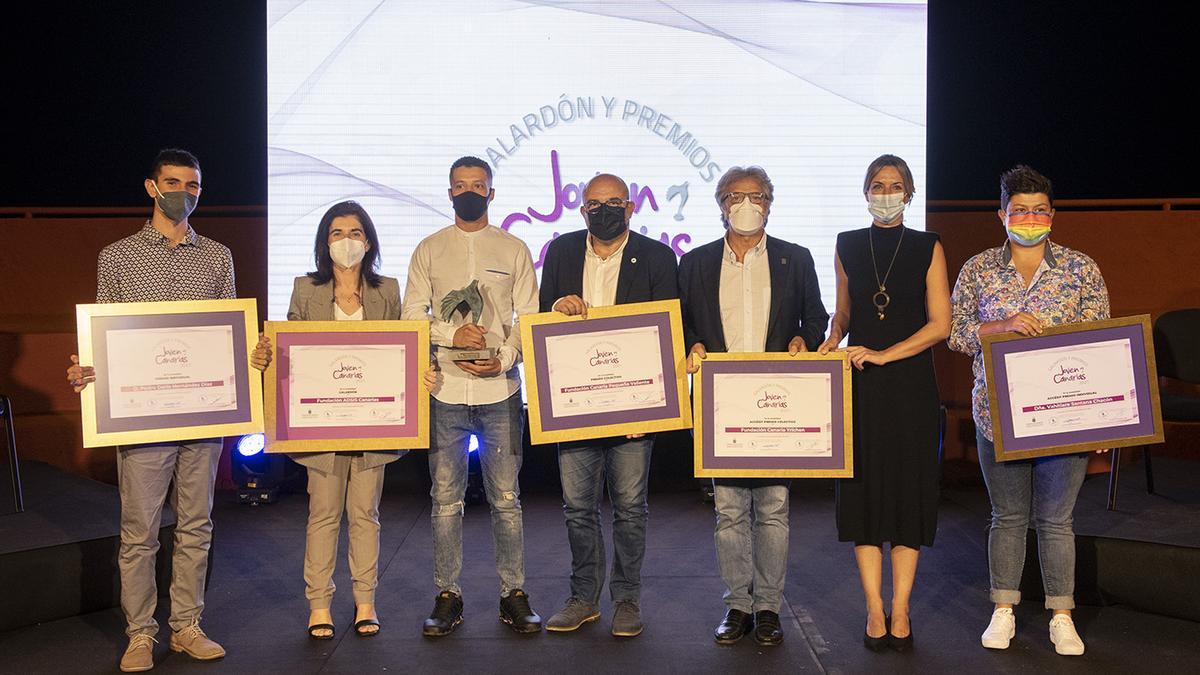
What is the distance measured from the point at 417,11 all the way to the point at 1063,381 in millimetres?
3810

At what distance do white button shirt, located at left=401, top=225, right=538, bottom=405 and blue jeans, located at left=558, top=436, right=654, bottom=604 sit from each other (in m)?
0.35

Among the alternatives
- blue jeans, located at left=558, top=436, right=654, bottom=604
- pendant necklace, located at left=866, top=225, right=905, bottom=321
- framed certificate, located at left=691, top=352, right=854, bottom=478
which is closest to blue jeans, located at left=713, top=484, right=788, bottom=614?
framed certificate, located at left=691, top=352, right=854, bottom=478

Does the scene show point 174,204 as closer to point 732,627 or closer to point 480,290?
point 480,290

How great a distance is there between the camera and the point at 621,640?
3.48 meters

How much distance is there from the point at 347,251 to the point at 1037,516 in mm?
2410

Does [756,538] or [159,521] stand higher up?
[159,521]

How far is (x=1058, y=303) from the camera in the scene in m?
3.25

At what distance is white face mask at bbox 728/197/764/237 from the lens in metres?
3.29

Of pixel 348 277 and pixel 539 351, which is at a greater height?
pixel 348 277

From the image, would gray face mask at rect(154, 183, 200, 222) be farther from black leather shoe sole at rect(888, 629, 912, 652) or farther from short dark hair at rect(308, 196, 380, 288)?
black leather shoe sole at rect(888, 629, 912, 652)

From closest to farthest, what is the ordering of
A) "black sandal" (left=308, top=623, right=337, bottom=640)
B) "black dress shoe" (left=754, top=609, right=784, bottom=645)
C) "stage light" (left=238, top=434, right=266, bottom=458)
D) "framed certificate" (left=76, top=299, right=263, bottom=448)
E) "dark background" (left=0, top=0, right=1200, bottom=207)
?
"framed certificate" (left=76, top=299, right=263, bottom=448)
"black dress shoe" (left=754, top=609, right=784, bottom=645)
"black sandal" (left=308, top=623, right=337, bottom=640)
"stage light" (left=238, top=434, right=266, bottom=458)
"dark background" (left=0, top=0, right=1200, bottom=207)

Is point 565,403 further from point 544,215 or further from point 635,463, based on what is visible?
point 544,215

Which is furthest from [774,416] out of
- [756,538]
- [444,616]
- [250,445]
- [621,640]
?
[250,445]

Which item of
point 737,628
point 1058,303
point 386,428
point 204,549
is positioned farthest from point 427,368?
point 1058,303
